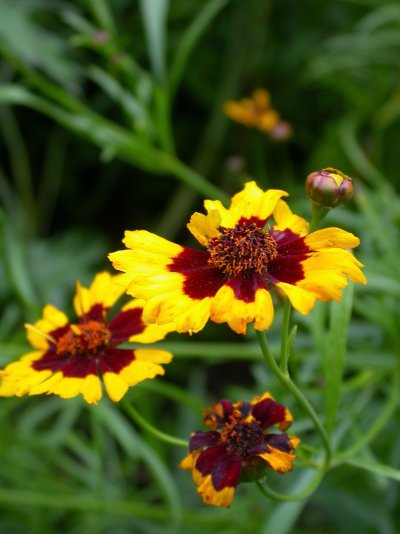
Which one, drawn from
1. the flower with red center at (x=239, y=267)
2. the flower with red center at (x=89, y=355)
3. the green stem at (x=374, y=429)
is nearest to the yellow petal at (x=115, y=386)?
the flower with red center at (x=89, y=355)

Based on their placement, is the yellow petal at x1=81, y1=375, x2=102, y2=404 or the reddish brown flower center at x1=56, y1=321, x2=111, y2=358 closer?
the yellow petal at x1=81, y1=375, x2=102, y2=404

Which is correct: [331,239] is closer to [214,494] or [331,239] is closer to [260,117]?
[214,494]

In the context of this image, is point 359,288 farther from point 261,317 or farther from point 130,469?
point 261,317

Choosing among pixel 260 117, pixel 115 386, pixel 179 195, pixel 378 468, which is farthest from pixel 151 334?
pixel 179 195

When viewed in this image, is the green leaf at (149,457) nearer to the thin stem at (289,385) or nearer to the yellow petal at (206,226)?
the thin stem at (289,385)

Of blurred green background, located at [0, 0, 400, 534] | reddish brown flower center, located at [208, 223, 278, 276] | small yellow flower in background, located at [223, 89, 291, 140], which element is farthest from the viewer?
small yellow flower in background, located at [223, 89, 291, 140]

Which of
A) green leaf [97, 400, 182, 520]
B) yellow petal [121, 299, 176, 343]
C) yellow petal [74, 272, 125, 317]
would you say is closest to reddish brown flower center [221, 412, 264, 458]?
yellow petal [121, 299, 176, 343]

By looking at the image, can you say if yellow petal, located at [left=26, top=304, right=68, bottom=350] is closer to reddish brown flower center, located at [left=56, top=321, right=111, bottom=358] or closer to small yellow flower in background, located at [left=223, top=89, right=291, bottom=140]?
reddish brown flower center, located at [left=56, top=321, right=111, bottom=358]
